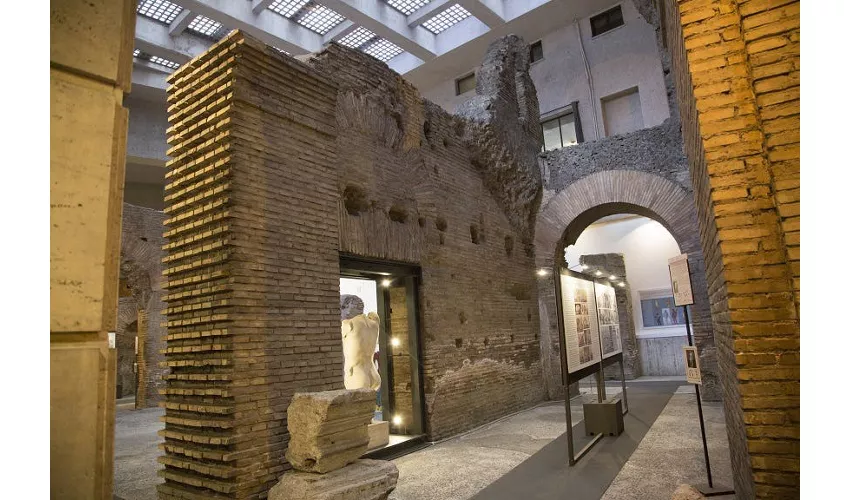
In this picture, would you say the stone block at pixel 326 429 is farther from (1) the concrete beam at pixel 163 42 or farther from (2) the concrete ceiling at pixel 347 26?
(1) the concrete beam at pixel 163 42

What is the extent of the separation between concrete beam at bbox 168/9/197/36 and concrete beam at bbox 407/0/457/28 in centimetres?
624

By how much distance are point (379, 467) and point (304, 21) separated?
1429 centimetres

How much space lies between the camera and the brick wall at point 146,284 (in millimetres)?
12641

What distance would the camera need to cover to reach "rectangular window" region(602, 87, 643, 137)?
627 inches

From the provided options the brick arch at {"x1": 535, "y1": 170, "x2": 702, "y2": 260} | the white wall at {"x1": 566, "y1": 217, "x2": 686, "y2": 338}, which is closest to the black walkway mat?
the brick arch at {"x1": 535, "y1": 170, "x2": 702, "y2": 260}

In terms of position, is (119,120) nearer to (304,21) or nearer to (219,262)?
(219,262)

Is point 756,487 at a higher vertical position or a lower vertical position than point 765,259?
lower

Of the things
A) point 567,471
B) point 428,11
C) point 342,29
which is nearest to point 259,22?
point 342,29

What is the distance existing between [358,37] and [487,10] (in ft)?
14.0

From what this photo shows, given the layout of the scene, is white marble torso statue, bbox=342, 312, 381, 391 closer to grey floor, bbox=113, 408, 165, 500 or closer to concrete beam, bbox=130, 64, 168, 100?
grey floor, bbox=113, 408, 165, 500

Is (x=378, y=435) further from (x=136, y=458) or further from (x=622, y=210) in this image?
(x=622, y=210)

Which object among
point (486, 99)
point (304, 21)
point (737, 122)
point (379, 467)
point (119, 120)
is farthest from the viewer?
point (304, 21)

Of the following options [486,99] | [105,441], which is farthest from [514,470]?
[486,99]

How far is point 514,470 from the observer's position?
17.4ft
